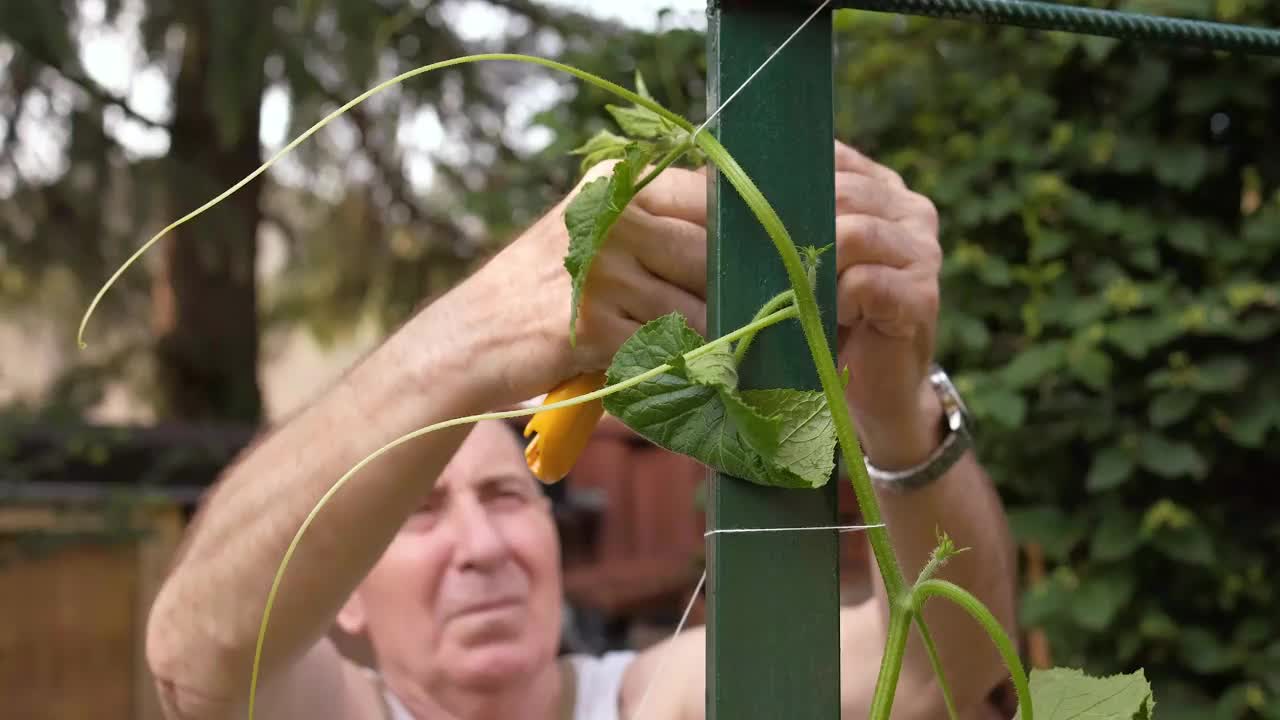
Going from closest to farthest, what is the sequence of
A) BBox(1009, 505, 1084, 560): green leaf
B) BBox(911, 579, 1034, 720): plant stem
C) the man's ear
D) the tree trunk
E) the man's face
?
BBox(911, 579, 1034, 720): plant stem
the man's face
the man's ear
BBox(1009, 505, 1084, 560): green leaf
the tree trunk

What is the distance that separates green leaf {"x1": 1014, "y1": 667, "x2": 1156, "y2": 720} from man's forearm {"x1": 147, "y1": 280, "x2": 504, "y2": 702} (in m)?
0.32

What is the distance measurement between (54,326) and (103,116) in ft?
2.21

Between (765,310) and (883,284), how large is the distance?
0.60 feet

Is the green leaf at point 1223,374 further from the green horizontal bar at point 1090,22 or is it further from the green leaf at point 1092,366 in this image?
the green horizontal bar at point 1090,22

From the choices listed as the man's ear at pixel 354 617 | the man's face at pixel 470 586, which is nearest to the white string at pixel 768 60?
the man's face at pixel 470 586

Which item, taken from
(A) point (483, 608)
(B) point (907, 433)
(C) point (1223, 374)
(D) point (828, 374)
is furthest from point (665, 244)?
(C) point (1223, 374)

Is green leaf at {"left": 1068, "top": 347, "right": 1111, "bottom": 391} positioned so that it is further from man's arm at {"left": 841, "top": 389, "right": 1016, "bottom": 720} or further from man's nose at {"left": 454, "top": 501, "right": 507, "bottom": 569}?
man's nose at {"left": 454, "top": 501, "right": 507, "bottom": 569}

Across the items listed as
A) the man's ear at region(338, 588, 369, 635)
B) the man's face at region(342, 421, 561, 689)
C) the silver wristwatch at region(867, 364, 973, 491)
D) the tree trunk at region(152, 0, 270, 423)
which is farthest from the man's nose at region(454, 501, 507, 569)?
the tree trunk at region(152, 0, 270, 423)

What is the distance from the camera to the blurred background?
1.47 meters

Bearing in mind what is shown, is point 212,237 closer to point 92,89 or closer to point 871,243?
point 92,89

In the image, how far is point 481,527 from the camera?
1346mm

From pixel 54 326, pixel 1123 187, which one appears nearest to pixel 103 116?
pixel 54 326

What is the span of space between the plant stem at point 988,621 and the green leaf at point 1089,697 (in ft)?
0.05

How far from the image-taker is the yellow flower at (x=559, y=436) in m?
0.59
